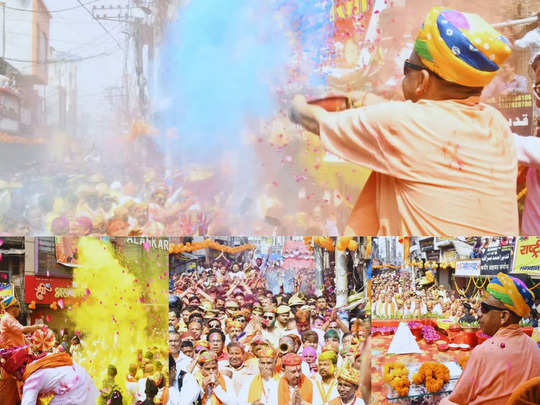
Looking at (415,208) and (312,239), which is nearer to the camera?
(312,239)

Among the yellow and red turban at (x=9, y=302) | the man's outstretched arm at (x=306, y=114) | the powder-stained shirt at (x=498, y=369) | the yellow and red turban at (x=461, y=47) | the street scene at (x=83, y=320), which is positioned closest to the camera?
the powder-stained shirt at (x=498, y=369)

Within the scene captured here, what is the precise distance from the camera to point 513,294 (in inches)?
138

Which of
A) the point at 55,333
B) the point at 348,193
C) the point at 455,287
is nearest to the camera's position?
the point at 455,287

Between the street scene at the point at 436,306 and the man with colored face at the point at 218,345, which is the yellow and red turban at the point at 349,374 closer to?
the street scene at the point at 436,306

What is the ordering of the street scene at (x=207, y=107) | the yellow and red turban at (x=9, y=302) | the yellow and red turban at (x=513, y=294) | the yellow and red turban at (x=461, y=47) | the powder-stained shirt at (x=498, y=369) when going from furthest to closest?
the street scene at (x=207, y=107) < the yellow and red turban at (x=9, y=302) < the yellow and red turban at (x=461, y=47) < the yellow and red turban at (x=513, y=294) < the powder-stained shirt at (x=498, y=369)

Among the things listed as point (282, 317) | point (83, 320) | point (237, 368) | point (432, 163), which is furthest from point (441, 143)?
point (83, 320)

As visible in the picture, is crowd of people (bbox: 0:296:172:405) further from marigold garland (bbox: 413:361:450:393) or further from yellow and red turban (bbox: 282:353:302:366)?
marigold garland (bbox: 413:361:450:393)

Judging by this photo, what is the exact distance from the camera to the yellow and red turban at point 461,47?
12.8 feet

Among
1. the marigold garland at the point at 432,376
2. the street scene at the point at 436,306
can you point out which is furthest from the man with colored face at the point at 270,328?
the marigold garland at the point at 432,376

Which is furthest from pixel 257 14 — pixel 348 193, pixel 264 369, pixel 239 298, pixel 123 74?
pixel 264 369

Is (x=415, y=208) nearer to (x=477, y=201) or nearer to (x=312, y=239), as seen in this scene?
(x=477, y=201)

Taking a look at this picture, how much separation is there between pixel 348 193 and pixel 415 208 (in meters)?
0.66

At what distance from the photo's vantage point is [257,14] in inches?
183

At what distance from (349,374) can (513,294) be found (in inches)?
34.6
